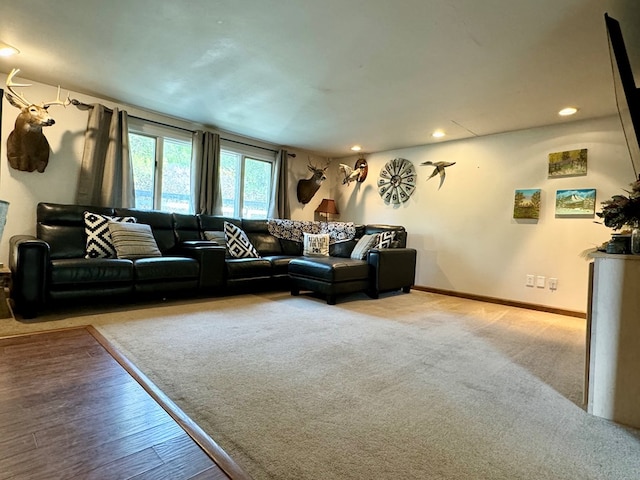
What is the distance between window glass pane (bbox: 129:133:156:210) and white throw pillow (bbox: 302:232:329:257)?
215 centimetres

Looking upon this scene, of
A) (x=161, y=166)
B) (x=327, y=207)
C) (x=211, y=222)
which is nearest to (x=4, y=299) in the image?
(x=211, y=222)

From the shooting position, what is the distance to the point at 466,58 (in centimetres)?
251

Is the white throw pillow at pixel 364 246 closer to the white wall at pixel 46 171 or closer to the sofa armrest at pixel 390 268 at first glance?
the sofa armrest at pixel 390 268

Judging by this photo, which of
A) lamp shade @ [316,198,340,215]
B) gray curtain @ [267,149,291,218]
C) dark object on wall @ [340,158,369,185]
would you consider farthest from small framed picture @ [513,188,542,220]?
gray curtain @ [267,149,291,218]

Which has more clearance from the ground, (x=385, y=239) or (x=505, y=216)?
(x=505, y=216)

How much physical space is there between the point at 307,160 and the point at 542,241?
3870 mm

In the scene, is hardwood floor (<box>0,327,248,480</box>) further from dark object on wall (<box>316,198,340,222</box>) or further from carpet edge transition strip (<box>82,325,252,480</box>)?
dark object on wall (<box>316,198,340,222</box>)

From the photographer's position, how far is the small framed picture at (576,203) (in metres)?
3.65

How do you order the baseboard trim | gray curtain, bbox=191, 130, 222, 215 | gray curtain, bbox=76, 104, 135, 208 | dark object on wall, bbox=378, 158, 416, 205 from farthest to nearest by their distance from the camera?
dark object on wall, bbox=378, 158, 416, 205
gray curtain, bbox=191, 130, 222, 215
the baseboard trim
gray curtain, bbox=76, 104, 135, 208

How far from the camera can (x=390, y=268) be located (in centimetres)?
420

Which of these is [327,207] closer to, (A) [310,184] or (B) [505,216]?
(A) [310,184]

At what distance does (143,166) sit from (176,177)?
42 centimetres

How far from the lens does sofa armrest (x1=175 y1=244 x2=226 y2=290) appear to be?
3.55 meters

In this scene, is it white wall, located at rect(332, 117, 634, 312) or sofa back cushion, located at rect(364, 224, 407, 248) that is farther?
sofa back cushion, located at rect(364, 224, 407, 248)
